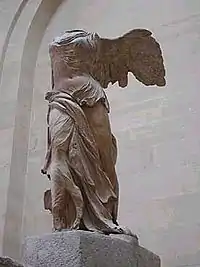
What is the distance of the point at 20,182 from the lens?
7359 millimetres

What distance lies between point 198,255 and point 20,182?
A: 2512 mm

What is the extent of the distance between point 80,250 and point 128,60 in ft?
5.54

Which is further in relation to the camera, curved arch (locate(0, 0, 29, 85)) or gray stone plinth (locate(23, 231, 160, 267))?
curved arch (locate(0, 0, 29, 85))

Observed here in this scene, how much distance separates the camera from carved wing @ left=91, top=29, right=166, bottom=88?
430cm

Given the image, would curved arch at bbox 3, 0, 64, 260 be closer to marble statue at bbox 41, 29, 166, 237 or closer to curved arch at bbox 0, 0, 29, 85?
curved arch at bbox 0, 0, 29, 85

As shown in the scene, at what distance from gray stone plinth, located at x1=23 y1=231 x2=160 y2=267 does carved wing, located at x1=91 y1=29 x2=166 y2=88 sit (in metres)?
1.22

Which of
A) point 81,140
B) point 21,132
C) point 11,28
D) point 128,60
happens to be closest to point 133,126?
point 21,132

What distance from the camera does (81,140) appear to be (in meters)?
3.80

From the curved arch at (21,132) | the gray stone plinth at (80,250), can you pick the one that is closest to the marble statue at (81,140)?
the gray stone plinth at (80,250)

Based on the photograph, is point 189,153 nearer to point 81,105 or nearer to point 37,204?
point 37,204

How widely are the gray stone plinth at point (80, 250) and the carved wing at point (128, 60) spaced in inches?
48.1

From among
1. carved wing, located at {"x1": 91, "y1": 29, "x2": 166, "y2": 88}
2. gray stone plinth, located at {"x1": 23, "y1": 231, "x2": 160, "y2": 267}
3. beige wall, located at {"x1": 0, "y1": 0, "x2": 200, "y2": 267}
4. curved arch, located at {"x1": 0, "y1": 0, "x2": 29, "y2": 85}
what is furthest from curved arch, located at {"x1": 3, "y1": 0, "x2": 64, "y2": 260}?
gray stone plinth, located at {"x1": 23, "y1": 231, "x2": 160, "y2": 267}

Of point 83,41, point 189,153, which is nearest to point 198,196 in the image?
point 189,153

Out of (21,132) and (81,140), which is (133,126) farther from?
(81,140)
